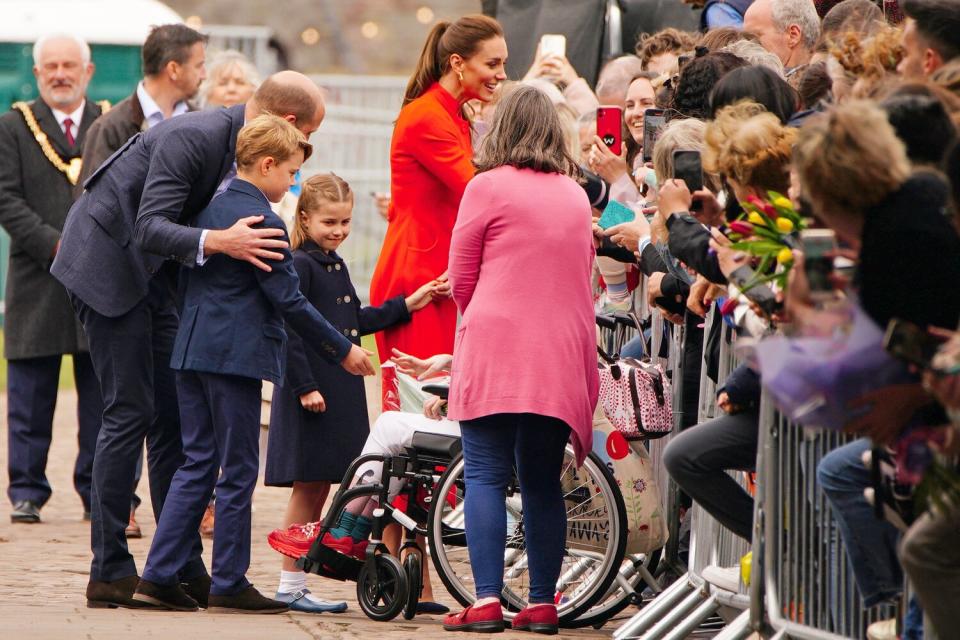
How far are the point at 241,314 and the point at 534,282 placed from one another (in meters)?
1.04

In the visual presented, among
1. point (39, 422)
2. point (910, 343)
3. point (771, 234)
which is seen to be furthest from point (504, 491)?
point (39, 422)

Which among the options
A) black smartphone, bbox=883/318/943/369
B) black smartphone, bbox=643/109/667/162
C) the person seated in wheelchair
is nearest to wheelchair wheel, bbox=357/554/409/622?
the person seated in wheelchair

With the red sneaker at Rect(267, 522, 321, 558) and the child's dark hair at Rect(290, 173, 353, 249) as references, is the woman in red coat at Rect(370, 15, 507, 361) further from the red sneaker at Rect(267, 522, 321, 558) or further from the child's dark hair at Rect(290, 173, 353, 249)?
the red sneaker at Rect(267, 522, 321, 558)

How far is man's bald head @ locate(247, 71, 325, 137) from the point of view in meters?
6.66

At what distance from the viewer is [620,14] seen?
1084 centimetres

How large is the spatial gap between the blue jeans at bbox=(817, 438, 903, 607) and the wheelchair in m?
1.94

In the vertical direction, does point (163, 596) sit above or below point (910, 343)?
below

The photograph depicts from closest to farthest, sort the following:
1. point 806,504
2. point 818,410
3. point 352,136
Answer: point 818,410
point 806,504
point 352,136

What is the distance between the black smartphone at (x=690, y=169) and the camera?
5.65 meters

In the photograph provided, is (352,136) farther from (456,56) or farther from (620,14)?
(456,56)

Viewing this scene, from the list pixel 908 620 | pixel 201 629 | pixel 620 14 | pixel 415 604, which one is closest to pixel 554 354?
pixel 415 604

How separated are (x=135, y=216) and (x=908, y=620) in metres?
3.54

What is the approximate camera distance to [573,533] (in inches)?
261

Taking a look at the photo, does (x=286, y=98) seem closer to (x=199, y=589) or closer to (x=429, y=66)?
(x=429, y=66)
